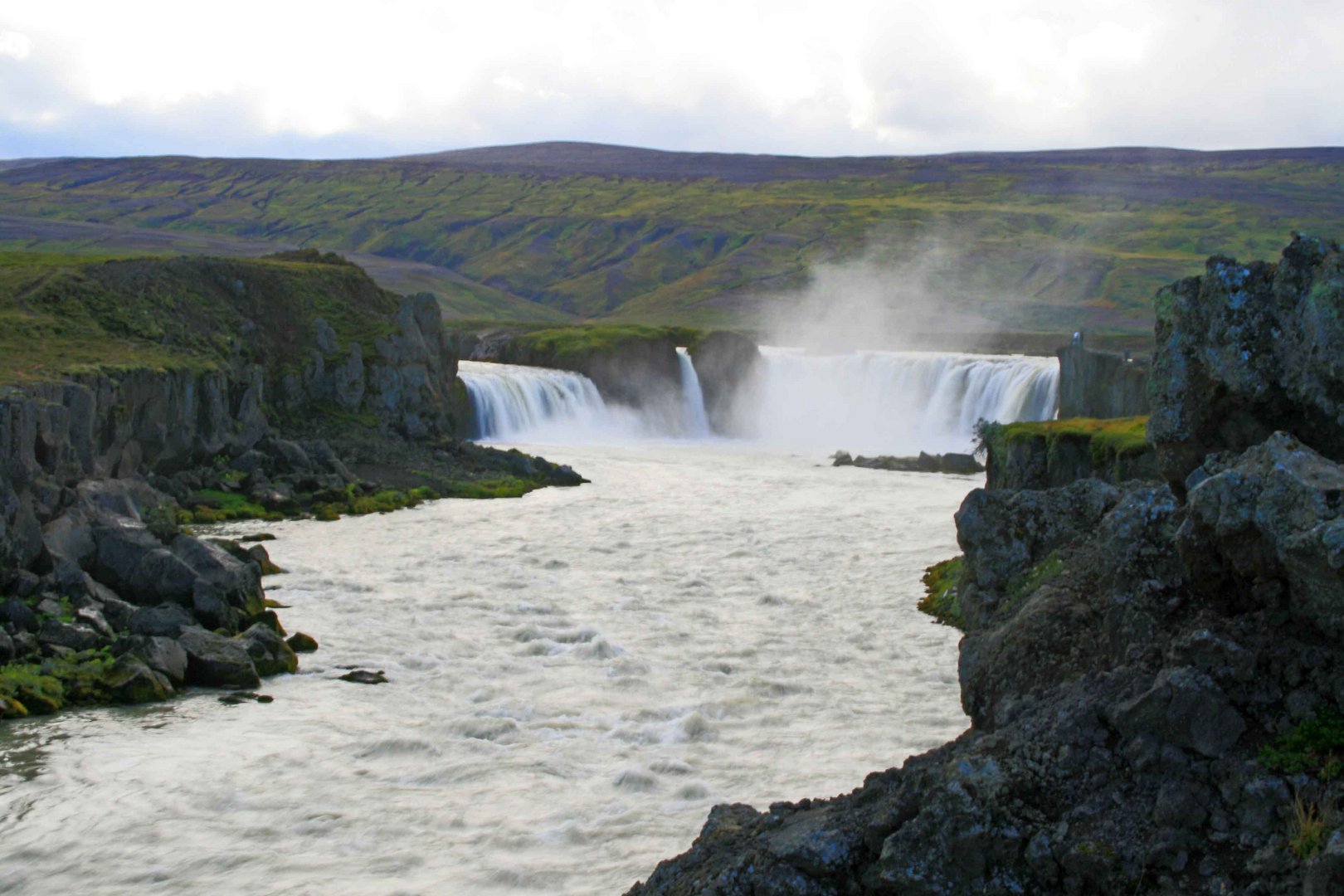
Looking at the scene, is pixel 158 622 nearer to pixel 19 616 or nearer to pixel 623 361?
pixel 19 616

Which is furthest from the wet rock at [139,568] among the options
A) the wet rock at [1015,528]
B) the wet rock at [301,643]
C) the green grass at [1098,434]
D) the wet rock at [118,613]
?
the green grass at [1098,434]

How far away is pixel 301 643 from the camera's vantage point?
1110 inches

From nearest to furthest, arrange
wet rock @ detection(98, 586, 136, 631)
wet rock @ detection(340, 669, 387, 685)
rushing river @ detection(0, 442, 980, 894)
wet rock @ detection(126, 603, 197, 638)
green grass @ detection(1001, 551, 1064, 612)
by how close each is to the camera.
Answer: green grass @ detection(1001, 551, 1064, 612) → rushing river @ detection(0, 442, 980, 894) → wet rock @ detection(340, 669, 387, 685) → wet rock @ detection(126, 603, 197, 638) → wet rock @ detection(98, 586, 136, 631)

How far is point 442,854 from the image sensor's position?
1730cm

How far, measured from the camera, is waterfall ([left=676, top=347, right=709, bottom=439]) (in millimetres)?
99562

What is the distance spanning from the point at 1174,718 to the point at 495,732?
14293 millimetres

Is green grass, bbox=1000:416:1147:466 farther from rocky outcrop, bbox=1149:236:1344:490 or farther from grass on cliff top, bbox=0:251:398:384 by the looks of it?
grass on cliff top, bbox=0:251:398:384

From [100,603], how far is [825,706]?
51.9ft

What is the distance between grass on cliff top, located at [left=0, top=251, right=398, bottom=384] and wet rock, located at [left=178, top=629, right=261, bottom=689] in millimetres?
17630

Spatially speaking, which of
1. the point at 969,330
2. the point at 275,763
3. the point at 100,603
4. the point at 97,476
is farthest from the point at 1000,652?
the point at 969,330

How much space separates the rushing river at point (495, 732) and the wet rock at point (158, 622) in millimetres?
2961

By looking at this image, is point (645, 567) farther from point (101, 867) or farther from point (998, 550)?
point (101, 867)

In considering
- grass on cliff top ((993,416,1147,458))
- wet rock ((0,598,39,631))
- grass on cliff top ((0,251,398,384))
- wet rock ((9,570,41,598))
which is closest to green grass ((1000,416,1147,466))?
grass on cliff top ((993,416,1147,458))

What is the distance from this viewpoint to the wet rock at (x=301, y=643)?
28.1 meters
